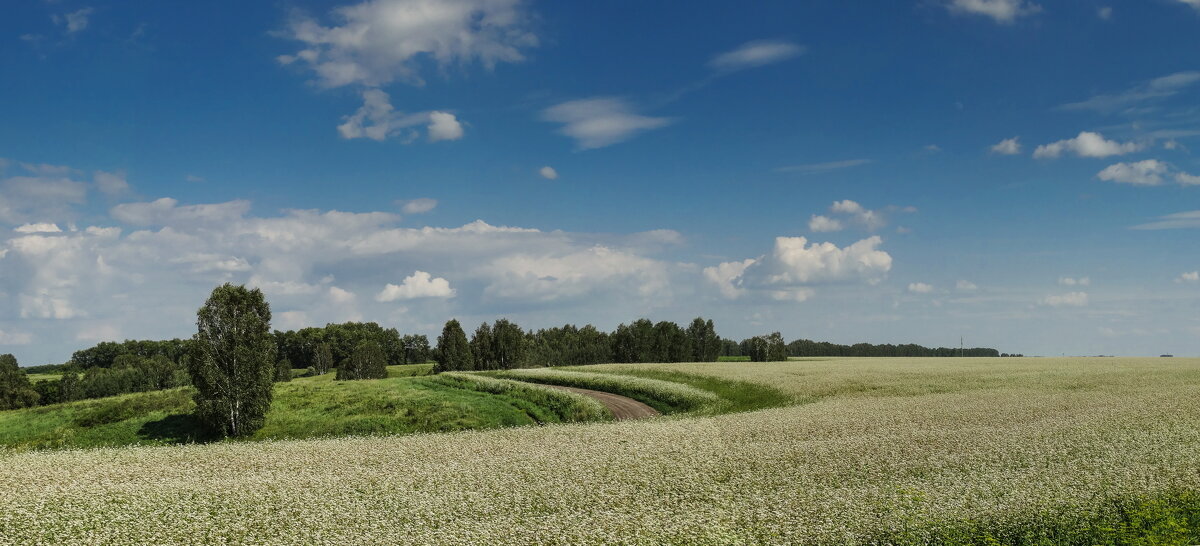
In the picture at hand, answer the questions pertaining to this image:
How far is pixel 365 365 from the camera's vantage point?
107438 mm

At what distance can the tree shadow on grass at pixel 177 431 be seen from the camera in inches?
1619

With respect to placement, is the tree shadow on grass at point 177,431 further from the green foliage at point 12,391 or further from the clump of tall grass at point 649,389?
the green foliage at point 12,391

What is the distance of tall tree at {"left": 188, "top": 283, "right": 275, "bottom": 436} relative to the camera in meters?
40.8

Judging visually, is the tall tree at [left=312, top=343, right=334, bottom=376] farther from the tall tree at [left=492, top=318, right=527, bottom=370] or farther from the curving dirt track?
the curving dirt track

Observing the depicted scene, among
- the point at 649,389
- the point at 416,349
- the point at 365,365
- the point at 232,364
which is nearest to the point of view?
the point at 232,364

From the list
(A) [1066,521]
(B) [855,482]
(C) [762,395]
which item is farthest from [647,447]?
(C) [762,395]

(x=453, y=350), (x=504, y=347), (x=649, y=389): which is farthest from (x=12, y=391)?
(x=649, y=389)

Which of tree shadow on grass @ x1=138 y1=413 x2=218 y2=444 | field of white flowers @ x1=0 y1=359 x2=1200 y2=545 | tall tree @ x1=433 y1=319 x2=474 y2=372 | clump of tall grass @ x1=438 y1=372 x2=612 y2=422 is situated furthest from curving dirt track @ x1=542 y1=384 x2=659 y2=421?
tall tree @ x1=433 y1=319 x2=474 y2=372

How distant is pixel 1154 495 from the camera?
15.4 m

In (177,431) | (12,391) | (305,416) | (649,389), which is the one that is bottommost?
(12,391)

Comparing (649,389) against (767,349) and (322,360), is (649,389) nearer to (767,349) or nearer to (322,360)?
(767,349)

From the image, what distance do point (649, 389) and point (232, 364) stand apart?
104 feet

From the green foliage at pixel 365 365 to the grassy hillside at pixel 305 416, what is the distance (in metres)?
52.2

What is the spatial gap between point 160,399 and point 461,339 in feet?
187
